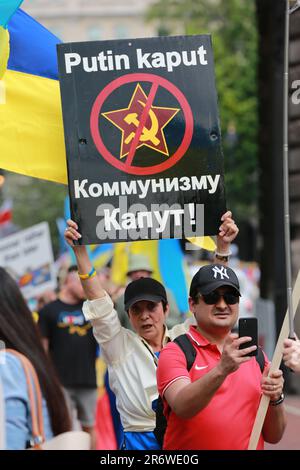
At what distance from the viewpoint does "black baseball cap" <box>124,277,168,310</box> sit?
5.80 metres

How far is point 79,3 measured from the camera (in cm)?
9325

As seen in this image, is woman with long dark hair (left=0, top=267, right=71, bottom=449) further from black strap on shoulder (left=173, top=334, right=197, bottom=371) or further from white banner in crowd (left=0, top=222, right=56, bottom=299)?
white banner in crowd (left=0, top=222, right=56, bottom=299)

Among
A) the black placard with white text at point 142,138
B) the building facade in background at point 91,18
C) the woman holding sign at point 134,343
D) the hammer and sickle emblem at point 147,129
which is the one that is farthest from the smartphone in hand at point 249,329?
the building facade in background at point 91,18

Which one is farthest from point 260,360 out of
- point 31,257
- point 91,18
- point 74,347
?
point 91,18

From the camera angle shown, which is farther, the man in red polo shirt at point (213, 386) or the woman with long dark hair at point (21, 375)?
the man in red polo shirt at point (213, 386)

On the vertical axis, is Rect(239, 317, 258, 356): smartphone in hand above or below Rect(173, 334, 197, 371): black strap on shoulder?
above

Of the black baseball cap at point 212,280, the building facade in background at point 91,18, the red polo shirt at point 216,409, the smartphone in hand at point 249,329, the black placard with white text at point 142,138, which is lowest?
the red polo shirt at point 216,409

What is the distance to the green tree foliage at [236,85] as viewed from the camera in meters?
47.7

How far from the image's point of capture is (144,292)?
19.0 feet

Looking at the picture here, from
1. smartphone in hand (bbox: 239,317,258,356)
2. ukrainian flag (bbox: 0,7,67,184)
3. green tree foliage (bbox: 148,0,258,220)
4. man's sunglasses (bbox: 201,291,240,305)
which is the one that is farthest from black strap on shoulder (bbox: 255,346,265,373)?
green tree foliage (bbox: 148,0,258,220)

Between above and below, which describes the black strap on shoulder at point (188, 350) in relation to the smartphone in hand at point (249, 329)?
below

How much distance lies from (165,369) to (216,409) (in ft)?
0.84

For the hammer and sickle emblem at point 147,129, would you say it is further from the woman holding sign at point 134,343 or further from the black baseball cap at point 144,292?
the black baseball cap at point 144,292

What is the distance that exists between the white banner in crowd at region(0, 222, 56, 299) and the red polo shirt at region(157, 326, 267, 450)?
27.3ft
